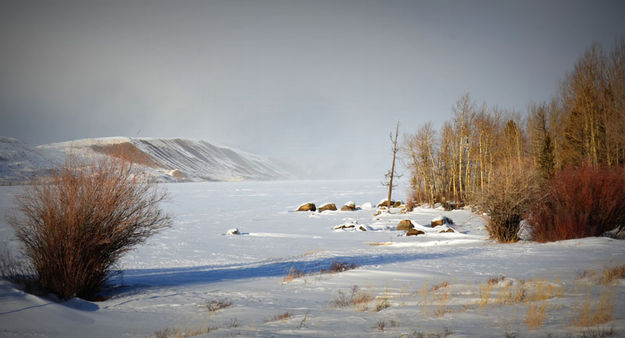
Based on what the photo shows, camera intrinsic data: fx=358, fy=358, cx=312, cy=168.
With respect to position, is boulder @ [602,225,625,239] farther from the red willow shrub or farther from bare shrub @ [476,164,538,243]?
bare shrub @ [476,164,538,243]

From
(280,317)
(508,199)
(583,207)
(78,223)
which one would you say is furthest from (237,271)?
(583,207)

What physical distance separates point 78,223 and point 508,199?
1590 cm

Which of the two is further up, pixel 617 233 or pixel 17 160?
pixel 17 160

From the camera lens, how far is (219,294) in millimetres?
9102

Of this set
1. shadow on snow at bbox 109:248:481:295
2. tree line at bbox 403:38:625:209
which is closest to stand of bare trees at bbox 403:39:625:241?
tree line at bbox 403:38:625:209

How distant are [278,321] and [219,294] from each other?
3587 mm

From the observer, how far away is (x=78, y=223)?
29.3ft

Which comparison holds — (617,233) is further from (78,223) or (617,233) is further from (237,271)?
(78,223)

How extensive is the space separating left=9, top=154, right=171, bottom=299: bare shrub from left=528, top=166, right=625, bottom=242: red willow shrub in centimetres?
1564

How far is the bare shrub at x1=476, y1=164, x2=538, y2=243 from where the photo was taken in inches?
615

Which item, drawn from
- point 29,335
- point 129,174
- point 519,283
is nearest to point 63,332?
point 29,335

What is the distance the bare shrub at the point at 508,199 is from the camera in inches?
615

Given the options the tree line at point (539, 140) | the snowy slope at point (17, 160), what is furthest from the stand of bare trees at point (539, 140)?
the snowy slope at point (17, 160)

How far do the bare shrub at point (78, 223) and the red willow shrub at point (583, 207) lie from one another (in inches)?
616
